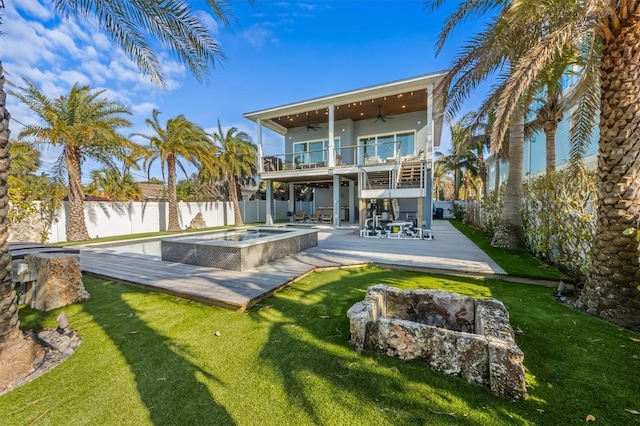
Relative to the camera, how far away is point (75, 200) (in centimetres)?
1120

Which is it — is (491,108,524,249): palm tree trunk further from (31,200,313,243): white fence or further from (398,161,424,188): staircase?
(31,200,313,243): white fence

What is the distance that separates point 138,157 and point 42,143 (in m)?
3.62

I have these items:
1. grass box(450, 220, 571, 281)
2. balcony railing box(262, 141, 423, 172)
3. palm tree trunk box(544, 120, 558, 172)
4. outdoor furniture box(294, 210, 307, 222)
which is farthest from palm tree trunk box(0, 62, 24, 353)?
outdoor furniture box(294, 210, 307, 222)

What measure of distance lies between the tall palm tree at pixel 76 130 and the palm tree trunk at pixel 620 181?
48.2ft

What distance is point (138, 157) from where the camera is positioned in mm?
13477

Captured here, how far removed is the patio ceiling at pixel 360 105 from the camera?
13055 millimetres

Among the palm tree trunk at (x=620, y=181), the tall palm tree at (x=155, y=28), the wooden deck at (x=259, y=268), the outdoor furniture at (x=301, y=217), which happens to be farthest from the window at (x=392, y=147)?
the palm tree trunk at (x=620, y=181)

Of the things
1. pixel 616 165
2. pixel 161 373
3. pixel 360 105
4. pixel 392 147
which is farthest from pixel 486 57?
pixel 392 147

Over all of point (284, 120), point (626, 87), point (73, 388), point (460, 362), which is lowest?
point (73, 388)

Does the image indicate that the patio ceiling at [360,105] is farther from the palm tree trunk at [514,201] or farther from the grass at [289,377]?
the grass at [289,377]

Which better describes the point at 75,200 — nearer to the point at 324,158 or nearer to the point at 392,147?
the point at 324,158

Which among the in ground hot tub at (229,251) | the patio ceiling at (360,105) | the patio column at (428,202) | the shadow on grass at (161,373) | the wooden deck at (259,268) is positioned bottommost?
the shadow on grass at (161,373)

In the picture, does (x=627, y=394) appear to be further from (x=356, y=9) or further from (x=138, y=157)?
(x=138, y=157)

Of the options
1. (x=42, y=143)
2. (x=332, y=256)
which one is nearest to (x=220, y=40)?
(x=332, y=256)
